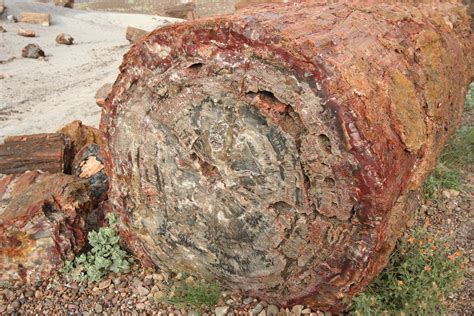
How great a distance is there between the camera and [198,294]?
7.50 feet

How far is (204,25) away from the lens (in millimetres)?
1807

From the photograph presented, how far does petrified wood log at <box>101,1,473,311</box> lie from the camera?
164 centimetres

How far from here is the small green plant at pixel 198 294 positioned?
229 cm

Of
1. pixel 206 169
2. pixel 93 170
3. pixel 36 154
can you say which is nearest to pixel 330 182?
pixel 206 169

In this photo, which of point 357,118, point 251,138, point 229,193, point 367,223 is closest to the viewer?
point 357,118

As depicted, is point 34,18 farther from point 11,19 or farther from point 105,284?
point 105,284

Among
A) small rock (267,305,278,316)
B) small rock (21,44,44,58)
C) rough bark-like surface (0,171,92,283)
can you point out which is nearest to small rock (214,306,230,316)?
small rock (267,305,278,316)

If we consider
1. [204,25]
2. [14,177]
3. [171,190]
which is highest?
[204,25]

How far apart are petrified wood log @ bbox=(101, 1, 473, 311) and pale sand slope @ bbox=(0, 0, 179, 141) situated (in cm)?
329

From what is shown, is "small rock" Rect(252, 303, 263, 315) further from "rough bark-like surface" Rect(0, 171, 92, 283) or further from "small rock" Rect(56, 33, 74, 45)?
"small rock" Rect(56, 33, 74, 45)

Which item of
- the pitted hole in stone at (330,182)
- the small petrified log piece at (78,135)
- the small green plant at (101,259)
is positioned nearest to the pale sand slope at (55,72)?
the small petrified log piece at (78,135)

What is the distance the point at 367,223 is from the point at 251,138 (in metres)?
0.54

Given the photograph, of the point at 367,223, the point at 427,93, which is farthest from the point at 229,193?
the point at 427,93

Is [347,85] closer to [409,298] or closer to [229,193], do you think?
[229,193]
